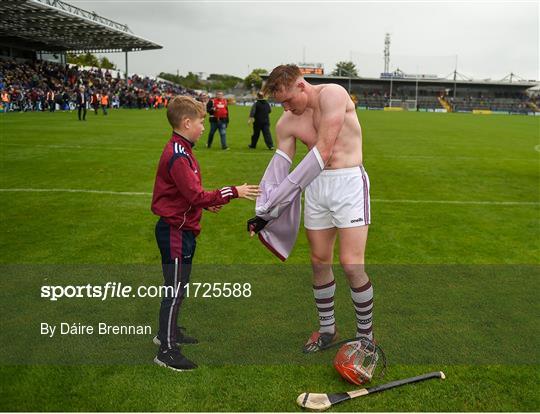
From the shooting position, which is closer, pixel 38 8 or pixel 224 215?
pixel 224 215

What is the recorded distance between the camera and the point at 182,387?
361 cm

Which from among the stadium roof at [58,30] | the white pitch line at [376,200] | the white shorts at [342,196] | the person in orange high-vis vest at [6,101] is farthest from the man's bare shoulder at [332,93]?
the stadium roof at [58,30]

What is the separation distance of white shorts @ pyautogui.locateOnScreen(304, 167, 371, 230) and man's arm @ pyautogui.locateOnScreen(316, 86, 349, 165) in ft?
0.84

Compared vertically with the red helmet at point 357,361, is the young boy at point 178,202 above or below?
above

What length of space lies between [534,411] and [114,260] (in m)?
4.57

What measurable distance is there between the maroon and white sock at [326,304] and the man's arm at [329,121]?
115 centimetres

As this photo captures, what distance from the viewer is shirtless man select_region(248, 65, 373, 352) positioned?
370cm

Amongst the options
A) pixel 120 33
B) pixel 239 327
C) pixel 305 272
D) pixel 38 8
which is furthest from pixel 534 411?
pixel 120 33

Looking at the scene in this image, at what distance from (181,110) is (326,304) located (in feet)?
6.43

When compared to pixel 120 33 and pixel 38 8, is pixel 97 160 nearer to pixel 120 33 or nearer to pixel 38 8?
pixel 38 8

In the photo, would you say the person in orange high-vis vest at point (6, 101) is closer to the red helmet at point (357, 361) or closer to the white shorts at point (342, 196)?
the white shorts at point (342, 196)

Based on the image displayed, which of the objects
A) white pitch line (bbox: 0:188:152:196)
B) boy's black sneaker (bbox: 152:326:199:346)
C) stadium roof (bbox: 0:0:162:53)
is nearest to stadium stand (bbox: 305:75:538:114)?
stadium roof (bbox: 0:0:162:53)

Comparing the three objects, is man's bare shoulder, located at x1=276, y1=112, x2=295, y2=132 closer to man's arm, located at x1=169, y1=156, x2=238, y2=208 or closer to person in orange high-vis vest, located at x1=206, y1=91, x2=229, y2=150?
man's arm, located at x1=169, y1=156, x2=238, y2=208

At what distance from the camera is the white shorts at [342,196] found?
12.8 feet
